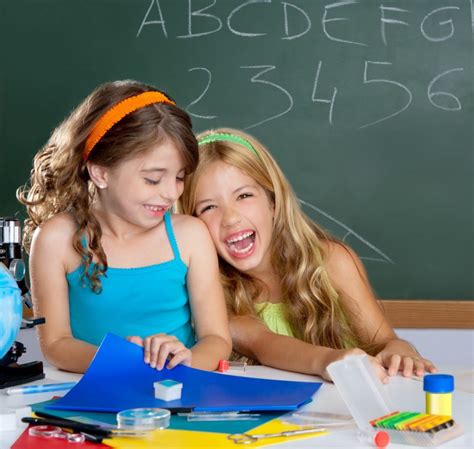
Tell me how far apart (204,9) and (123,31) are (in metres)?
0.31

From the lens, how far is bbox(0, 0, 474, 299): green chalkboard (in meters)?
3.23

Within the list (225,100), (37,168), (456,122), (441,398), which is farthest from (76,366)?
(456,122)

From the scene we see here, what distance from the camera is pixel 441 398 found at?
1.27m

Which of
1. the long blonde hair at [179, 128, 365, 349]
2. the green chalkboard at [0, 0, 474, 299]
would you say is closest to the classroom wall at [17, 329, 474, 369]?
the green chalkboard at [0, 0, 474, 299]

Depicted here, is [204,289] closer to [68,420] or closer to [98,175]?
[98,175]

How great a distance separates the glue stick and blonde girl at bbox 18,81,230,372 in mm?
656

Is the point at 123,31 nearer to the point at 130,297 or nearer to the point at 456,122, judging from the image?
the point at 456,122

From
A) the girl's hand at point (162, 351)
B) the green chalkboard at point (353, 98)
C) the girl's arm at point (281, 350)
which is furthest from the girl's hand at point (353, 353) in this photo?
the green chalkboard at point (353, 98)

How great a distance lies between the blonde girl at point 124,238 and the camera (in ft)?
6.33

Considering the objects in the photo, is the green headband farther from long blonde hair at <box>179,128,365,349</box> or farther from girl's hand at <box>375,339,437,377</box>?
girl's hand at <box>375,339,437,377</box>

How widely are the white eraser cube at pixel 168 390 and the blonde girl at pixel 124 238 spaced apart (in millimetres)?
458

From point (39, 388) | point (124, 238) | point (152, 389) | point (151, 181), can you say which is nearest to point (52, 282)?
point (124, 238)

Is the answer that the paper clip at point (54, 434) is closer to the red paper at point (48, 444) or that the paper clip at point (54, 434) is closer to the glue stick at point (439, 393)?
the red paper at point (48, 444)

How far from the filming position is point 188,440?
47.2 inches
